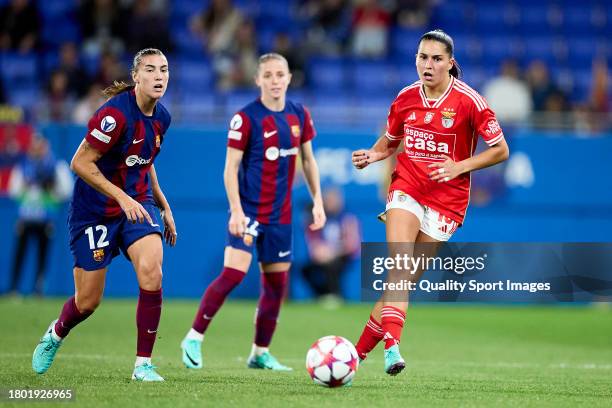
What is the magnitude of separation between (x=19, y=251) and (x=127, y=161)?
8.92 m

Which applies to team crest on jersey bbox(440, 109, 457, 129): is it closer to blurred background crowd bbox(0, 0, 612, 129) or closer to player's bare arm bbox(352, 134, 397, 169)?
player's bare arm bbox(352, 134, 397, 169)

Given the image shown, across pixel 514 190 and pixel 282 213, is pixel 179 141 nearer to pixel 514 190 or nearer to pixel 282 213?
pixel 514 190

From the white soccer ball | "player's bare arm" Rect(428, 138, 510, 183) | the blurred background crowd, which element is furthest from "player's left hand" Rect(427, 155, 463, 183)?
the blurred background crowd

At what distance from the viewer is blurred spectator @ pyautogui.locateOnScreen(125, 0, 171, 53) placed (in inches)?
681

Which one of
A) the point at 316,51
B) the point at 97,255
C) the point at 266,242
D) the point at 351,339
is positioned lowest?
the point at 351,339

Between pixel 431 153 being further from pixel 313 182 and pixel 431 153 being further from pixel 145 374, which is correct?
pixel 145 374

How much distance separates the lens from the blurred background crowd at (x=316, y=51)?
16.9m

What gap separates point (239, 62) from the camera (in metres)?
17.4

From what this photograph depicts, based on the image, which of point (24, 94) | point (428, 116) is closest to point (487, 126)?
point (428, 116)

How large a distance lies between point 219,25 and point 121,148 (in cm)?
1110

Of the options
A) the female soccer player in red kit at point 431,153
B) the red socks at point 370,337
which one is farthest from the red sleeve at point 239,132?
the red socks at point 370,337

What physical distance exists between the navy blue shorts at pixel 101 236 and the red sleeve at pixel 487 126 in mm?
2402

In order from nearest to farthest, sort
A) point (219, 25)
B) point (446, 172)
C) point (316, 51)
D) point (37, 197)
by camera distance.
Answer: point (446, 172), point (37, 197), point (219, 25), point (316, 51)

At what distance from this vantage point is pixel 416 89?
7523 mm
